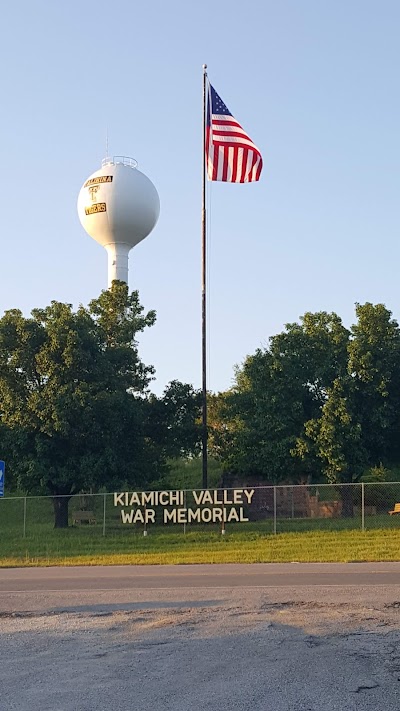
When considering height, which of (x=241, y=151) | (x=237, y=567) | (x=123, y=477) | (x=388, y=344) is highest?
(x=241, y=151)

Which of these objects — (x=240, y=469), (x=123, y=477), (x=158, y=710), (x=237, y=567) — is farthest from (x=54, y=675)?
(x=240, y=469)

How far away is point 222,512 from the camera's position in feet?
96.0

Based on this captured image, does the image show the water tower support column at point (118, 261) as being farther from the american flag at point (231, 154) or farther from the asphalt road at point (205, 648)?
the asphalt road at point (205, 648)

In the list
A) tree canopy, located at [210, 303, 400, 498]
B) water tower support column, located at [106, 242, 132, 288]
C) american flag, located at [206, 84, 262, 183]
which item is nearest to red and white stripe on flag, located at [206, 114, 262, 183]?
american flag, located at [206, 84, 262, 183]

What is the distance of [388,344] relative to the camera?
37031 mm

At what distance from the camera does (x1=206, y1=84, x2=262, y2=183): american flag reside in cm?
2909

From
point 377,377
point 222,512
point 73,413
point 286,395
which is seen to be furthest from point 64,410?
point 377,377

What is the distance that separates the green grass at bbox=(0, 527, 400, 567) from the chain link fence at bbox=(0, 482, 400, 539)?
1.85ft

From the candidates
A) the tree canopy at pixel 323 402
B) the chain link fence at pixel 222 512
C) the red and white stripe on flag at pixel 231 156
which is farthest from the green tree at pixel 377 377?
the red and white stripe on flag at pixel 231 156

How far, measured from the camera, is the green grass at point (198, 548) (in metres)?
24.0

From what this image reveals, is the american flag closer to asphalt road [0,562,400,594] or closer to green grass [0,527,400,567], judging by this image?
green grass [0,527,400,567]

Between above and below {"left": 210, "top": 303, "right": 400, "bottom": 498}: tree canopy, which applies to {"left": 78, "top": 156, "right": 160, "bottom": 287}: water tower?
above

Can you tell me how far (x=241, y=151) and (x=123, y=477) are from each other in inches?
547

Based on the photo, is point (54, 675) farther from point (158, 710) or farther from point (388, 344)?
point (388, 344)
